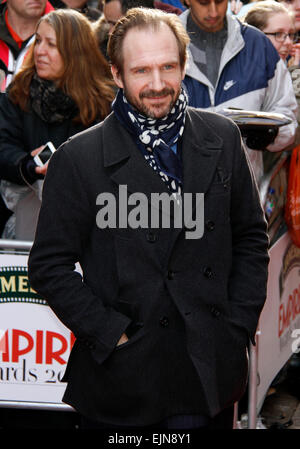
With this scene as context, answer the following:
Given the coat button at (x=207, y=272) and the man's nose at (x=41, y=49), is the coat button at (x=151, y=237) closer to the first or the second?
the coat button at (x=207, y=272)

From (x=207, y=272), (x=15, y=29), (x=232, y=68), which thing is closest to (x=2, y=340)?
(x=207, y=272)

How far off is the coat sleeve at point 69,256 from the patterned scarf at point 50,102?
79.3 inches

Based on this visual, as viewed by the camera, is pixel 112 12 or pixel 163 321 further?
pixel 112 12

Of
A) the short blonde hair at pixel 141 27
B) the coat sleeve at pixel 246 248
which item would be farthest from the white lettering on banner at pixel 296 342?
the short blonde hair at pixel 141 27

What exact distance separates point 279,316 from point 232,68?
1544mm

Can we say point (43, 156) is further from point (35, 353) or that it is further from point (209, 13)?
point (209, 13)

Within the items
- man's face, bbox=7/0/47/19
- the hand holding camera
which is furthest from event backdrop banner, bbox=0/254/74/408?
man's face, bbox=7/0/47/19

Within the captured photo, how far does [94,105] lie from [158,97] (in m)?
2.14

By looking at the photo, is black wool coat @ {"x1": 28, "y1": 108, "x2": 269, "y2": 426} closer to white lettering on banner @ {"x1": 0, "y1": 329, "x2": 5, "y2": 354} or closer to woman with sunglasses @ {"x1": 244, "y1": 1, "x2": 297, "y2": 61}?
white lettering on banner @ {"x1": 0, "y1": 329, "x2": 5, "y2": 354}

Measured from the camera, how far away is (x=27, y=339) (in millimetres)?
4590

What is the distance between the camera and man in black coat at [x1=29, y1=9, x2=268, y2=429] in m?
3.02

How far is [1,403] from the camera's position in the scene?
15.3 ft

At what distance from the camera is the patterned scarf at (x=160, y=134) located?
10.0ft
